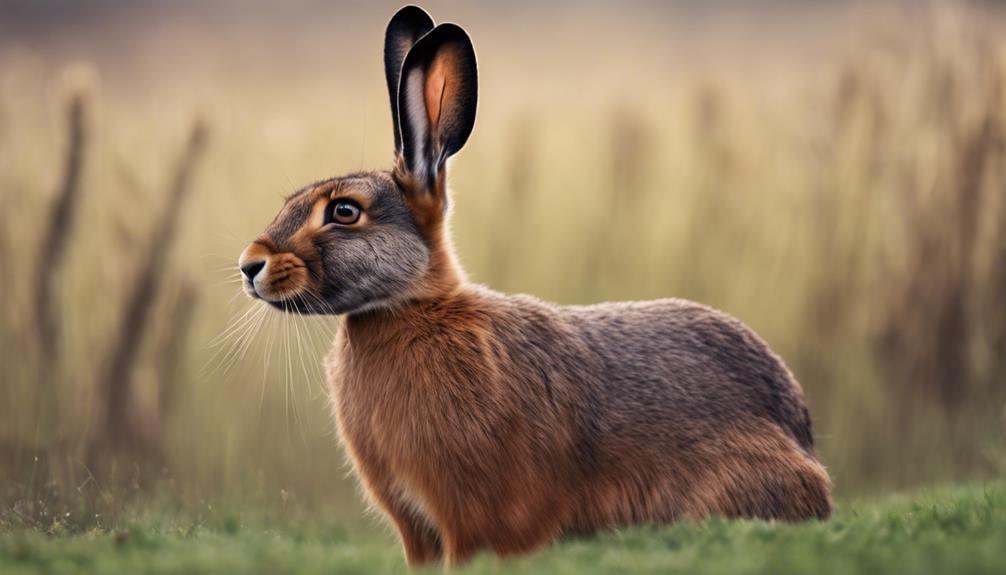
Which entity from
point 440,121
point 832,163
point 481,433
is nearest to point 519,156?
point 832,163

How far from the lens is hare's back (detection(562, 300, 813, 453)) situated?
20.2ft

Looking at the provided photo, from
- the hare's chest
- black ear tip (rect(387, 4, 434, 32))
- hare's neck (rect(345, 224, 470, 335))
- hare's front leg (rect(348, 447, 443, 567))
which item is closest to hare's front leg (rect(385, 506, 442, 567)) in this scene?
hare's front leg (rect(348, 447, 443, 567))

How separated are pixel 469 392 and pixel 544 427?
0.40 metres

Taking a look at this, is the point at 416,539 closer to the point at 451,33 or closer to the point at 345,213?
the point at 345,213

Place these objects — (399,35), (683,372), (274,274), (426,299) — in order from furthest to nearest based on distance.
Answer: (399,35)
(683,372)
(426,299)
(274,274)

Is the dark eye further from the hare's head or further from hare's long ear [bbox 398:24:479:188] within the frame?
hare's long ear [bbox 398:24:479:188]

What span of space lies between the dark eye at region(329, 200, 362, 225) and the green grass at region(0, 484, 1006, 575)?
1.56 m

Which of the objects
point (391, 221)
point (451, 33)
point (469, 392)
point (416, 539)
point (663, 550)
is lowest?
point (416, 539)

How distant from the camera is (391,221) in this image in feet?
19.5

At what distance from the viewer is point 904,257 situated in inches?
387

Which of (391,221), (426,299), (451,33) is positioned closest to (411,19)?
(451,33)

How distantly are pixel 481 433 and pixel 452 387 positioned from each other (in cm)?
27

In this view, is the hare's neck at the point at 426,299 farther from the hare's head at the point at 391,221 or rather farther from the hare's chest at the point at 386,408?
the hare's chest at the point at 386,408

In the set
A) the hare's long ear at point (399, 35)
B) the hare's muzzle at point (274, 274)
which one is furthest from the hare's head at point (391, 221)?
the hare's long ear at point (399, 35)
